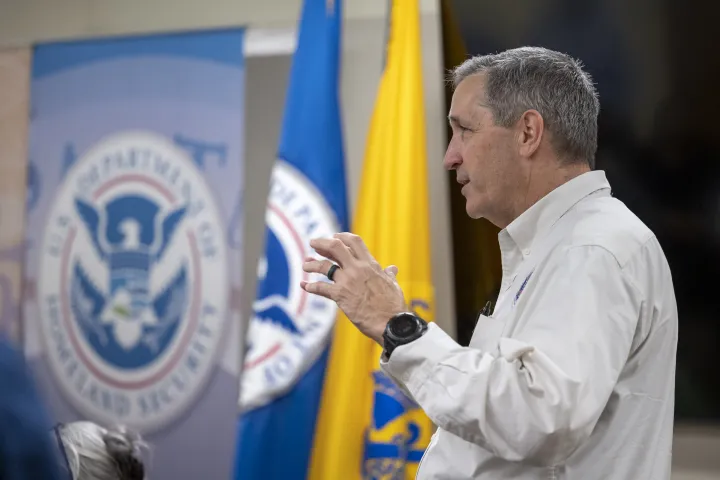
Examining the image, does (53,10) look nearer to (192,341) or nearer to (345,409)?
(192,341)

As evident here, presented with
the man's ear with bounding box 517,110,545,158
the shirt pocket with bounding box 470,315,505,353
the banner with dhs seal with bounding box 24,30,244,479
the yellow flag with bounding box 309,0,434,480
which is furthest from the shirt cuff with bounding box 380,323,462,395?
the banner with dhs seal with bounding box 24,30,244,479

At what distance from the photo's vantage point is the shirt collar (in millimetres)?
1427

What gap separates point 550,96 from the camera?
146 cm

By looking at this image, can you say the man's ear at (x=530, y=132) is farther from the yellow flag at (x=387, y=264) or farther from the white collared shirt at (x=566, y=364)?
the yellow flag at (x=387, y=264)

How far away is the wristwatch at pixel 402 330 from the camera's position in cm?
125

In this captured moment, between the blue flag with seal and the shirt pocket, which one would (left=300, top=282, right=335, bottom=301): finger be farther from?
the blue flag with seal

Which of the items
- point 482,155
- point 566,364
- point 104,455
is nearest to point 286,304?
point 104,455

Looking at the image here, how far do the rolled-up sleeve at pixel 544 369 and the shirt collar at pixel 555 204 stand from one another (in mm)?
180

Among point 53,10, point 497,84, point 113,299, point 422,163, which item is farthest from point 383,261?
point 53,10

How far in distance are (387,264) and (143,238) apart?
1.10 m

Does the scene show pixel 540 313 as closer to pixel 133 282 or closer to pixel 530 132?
pixel 530 132

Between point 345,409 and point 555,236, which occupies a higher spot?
point 555,236

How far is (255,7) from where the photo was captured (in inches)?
138

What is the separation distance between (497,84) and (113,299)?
2368 mm
